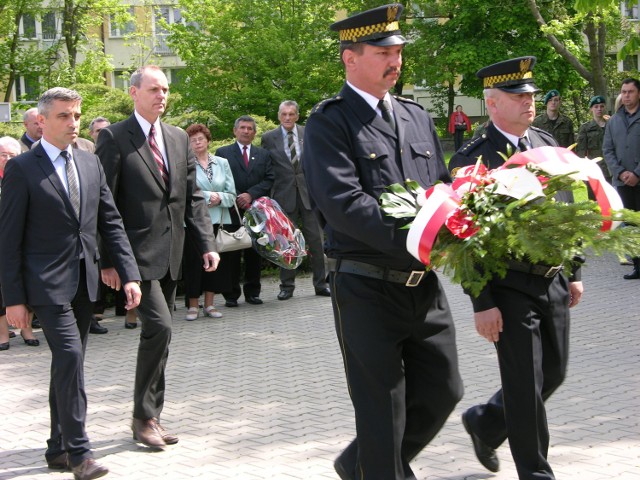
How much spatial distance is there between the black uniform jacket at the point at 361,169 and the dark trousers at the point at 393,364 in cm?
17

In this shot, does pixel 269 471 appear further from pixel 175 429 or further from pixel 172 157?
pixel 172 157

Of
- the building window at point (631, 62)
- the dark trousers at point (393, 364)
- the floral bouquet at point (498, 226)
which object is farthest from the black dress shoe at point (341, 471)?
the building window at point (631, 62)

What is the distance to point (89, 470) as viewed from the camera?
18.5ft

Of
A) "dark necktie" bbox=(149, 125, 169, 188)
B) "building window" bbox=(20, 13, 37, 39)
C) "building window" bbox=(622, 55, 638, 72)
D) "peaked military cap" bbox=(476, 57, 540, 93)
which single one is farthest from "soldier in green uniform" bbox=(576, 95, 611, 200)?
"building window" bbox=(20, 13, 37, 39)

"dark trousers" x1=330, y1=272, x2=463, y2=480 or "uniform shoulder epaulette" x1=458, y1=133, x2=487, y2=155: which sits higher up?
"uniform shoulder epaulette" x1=458, y1=133, x2=487, y2=155

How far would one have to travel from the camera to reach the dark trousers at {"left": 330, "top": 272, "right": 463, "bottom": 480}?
4336 mm

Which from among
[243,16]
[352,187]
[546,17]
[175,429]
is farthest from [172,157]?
[546,17]

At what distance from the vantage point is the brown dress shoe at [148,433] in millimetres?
6230

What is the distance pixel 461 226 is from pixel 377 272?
0.53 m

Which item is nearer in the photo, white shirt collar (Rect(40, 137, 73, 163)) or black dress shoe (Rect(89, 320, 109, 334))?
white shirt collar (Rect(40, 137, 73, 163))

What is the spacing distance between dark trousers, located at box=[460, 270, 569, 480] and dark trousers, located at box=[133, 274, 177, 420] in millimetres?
2313

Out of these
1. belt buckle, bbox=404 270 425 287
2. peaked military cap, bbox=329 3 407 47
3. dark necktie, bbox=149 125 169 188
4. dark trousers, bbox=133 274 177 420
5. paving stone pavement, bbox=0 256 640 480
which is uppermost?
peaked military cap, bbox=329 3 407 47

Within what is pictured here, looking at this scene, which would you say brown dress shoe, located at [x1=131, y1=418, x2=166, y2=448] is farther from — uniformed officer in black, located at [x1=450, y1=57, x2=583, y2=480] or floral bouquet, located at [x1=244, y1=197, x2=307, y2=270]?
floral bouquet, located at [x1=244, y1=197, x2=307, y2=270]

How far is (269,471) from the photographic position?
5699 millimetres
